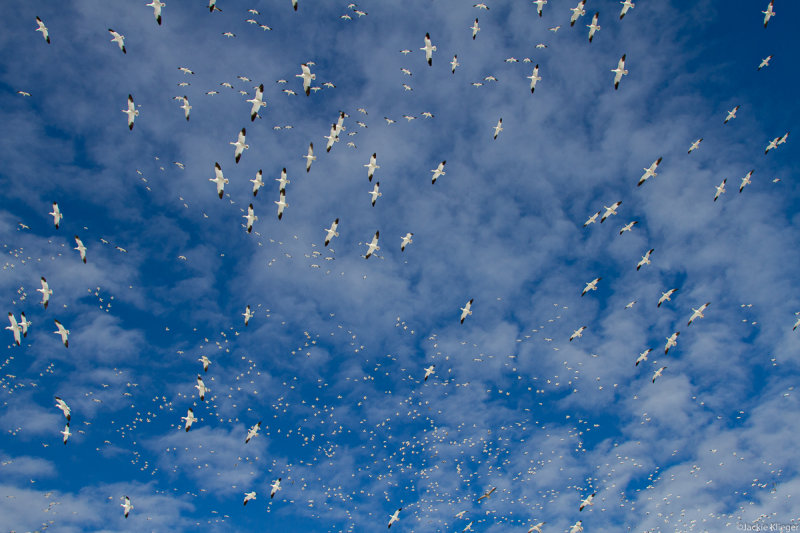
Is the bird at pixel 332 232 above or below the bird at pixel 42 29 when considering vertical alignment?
below

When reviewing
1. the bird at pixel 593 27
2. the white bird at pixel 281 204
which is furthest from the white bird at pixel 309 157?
the bird at pixel 593 27

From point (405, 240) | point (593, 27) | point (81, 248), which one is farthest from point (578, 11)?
point (81, 248)

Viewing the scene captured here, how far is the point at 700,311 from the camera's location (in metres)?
55.7

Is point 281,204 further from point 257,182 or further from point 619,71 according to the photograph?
point 619,71

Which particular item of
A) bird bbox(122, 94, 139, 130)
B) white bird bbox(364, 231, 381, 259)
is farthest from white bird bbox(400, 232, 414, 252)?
bird bbox(122, 94, 139, 130)

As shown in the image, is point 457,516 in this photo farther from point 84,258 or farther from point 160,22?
point 160,22

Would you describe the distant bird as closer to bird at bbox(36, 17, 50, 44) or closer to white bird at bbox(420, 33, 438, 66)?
white bird at bbox(420, 33, 438, 66)

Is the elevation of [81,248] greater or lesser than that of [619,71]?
lesser

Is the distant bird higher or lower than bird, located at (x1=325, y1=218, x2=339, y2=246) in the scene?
higher

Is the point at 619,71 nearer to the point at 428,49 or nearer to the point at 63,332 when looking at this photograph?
the point at 428,49

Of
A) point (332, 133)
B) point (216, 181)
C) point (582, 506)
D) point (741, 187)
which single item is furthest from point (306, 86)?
point (582, 506)

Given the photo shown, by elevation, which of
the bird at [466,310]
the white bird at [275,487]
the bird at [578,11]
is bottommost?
the white bird at [275,487]

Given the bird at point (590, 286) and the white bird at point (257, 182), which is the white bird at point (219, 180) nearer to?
the white bird at point (257, 182)

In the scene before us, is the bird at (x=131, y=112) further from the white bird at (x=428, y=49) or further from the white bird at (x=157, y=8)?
the white bird at (x=428, y=49)
